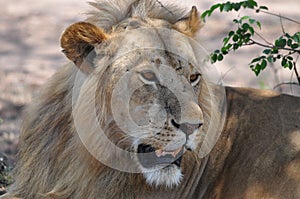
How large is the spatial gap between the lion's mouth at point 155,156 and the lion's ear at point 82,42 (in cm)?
50

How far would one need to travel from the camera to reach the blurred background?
323 inches

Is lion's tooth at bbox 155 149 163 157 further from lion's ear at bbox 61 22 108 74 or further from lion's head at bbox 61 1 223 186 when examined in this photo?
lion's ear at bbox 61 22 108 74

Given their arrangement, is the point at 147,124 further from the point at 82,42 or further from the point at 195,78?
the point at 82,42

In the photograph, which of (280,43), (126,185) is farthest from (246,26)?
(126,185)

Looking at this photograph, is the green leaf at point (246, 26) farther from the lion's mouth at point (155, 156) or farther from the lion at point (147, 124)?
the lion's mouth at point (155, 156)

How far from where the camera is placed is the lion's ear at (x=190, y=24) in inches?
187

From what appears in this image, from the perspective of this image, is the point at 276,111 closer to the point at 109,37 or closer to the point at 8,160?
the point at 109,37

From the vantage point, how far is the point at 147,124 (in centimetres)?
431

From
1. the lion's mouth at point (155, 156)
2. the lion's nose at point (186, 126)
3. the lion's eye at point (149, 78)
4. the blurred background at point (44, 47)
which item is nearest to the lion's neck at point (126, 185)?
the lion's mouth at point (155, 156)

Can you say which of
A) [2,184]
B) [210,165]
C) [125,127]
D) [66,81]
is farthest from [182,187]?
[2,184]

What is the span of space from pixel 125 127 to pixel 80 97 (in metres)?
0.32

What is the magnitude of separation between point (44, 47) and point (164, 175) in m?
5.73

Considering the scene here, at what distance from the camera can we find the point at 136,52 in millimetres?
4426

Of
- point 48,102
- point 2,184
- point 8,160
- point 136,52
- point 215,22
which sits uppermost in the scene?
point 136,52
